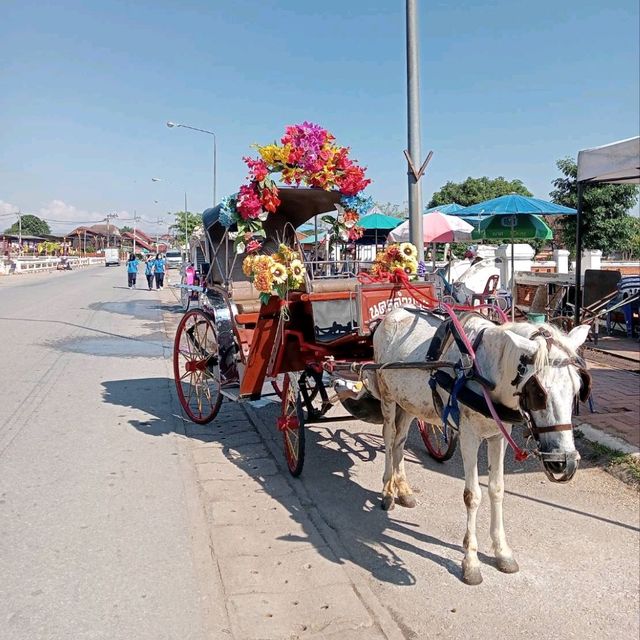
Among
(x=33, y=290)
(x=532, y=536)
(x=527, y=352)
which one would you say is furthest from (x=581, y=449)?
(x=33, y=290)

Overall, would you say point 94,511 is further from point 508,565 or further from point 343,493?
point 508,565

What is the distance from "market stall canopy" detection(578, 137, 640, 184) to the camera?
5.48m

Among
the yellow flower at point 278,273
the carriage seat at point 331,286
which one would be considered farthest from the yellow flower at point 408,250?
the yellow flower at point 278,273

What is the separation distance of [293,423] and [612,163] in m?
3.97

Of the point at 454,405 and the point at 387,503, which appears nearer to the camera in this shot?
the point at 454,405

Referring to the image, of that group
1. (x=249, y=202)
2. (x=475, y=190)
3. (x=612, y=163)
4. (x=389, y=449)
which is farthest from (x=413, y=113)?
(x=475, y=190)

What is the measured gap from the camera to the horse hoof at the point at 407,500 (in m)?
4.66

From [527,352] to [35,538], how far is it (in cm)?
346

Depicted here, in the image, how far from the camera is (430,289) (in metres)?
5.05

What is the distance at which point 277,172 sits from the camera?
5.43 metres

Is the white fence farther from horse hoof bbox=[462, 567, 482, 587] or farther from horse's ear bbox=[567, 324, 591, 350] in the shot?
horse's ear bbox=[567, 324, 591, 350]

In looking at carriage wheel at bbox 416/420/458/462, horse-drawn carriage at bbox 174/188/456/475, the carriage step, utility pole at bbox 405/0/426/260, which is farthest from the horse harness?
utility pole at bbox 405/0/426/260

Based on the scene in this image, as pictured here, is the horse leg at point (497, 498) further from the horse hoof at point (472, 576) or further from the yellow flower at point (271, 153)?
the yellow flower at point (271, 153)

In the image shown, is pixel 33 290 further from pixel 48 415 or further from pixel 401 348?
pixel 401 348
